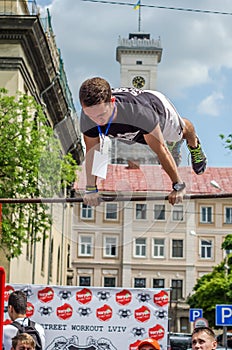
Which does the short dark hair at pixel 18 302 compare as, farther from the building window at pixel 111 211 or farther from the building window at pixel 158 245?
the building window at pixel 111 211

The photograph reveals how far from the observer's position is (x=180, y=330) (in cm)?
8838

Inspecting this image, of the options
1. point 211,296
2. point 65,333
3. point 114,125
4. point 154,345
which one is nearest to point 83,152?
point 114,125

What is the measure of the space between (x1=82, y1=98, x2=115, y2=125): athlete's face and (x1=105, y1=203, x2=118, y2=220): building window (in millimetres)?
1004

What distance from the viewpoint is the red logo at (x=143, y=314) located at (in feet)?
48.4

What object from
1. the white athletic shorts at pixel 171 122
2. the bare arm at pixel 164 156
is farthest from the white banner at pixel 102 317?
the white athletic shorts at pixel 171 122

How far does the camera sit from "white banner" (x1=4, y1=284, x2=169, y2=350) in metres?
14.7

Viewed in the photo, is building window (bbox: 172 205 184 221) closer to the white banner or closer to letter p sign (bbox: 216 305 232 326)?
the white banner

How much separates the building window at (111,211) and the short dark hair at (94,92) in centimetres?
117

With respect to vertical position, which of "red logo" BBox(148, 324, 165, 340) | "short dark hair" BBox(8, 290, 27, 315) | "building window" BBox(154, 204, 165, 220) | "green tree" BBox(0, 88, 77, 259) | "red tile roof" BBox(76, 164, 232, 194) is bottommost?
"red logo" BBox(148, 324, 165, 340)

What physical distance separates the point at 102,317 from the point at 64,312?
0.64 m

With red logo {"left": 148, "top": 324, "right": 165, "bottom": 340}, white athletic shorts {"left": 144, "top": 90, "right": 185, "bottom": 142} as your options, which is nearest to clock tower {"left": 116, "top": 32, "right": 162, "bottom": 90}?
white athletic shorts {"left": 144, "top": 90, "right": 185, "bottom": 142}

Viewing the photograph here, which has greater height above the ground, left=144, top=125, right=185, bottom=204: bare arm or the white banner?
left=144, top=125, right=185, bottom=204: bare arm

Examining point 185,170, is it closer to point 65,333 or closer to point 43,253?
point 65,333

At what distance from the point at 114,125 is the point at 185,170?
2.67 ft
